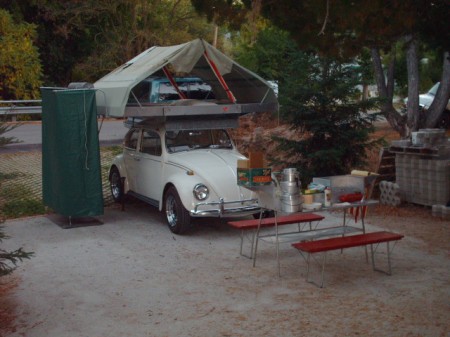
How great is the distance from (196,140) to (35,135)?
13.0 meters

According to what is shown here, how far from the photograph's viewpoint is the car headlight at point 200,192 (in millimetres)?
10125

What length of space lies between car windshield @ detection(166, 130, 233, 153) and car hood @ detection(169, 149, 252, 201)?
23 centimetres

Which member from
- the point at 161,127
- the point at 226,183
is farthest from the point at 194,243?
the point at 161,127

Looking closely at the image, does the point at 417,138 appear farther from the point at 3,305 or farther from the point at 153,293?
the point at 3,305

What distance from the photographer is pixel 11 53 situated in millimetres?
27234

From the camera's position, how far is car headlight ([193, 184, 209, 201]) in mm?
10125

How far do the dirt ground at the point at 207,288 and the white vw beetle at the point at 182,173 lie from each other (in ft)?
1.64

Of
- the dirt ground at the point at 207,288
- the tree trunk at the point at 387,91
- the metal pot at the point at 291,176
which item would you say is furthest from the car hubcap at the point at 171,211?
the tree trunk at the point at 387,91

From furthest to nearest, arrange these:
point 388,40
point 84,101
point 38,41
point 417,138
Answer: point 38,41
point 417,138
point 84,101
point 388,40

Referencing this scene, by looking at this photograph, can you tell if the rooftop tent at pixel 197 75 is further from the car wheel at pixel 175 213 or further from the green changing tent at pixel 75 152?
the car wheel at pixel 175 213

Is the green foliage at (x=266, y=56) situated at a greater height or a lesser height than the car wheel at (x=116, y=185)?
greater

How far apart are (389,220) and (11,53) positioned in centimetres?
2035

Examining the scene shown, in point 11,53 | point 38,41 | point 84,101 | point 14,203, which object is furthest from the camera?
point 38,41

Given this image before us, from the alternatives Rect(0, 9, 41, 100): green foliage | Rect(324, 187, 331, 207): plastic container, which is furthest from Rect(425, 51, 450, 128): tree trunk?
Rect(0, 9, 41, 100): green foliage
